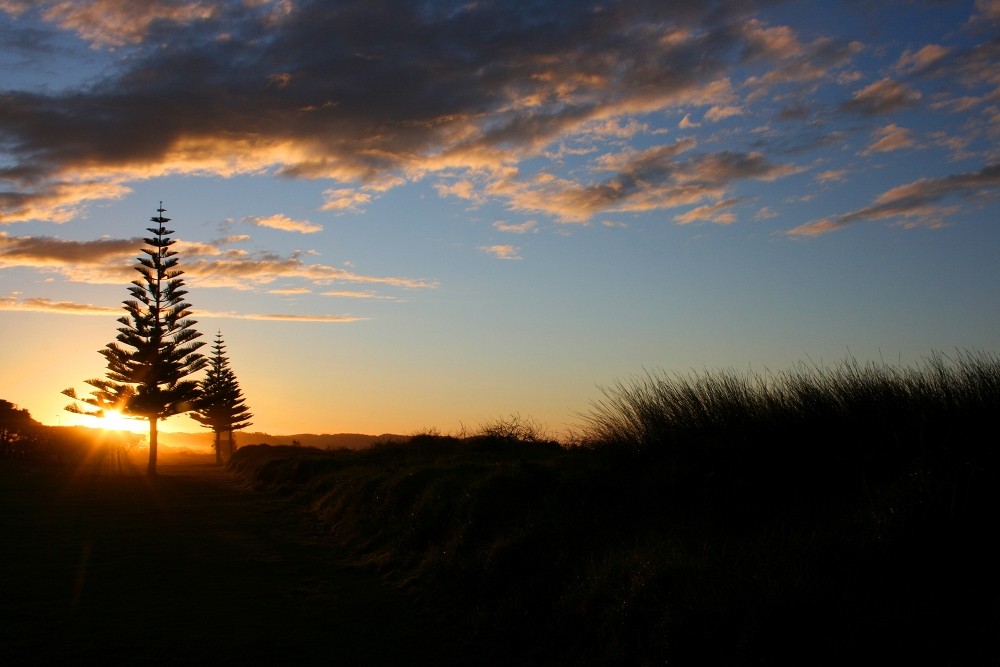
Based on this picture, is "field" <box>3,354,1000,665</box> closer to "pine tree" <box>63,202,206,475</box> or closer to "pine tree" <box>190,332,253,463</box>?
"pine tree" <box>63,202,206,475</box>

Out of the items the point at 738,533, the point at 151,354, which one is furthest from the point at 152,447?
the point at 738,533

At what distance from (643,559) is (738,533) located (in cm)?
125

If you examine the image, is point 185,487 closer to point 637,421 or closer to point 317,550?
point 317,550

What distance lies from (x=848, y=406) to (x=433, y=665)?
4826mm

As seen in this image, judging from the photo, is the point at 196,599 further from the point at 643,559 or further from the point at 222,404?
the point at 222,404

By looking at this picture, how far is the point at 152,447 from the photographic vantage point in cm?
3550

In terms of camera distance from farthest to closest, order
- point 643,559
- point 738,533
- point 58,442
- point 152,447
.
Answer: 1. point 58,442
2. point 152,447
3. point 738,533
4. point 643,559

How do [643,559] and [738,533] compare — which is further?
[738,533]

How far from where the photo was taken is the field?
4477mm

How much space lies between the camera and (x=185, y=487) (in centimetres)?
2503

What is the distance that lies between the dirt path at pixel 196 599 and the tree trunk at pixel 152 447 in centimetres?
2047

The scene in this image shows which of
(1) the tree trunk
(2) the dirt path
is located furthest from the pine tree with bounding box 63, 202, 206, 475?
(2) the dirt path

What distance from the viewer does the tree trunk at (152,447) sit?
34094 millimetres

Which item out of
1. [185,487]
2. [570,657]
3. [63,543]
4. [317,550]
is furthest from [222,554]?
[185,487]
